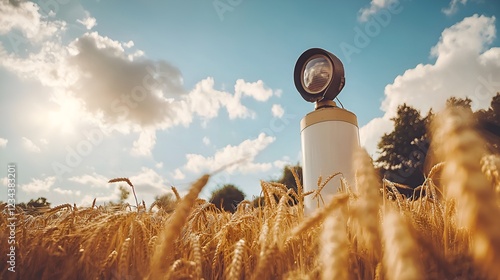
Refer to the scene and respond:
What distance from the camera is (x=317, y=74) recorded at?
511 cm

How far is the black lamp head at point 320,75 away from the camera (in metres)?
5.00

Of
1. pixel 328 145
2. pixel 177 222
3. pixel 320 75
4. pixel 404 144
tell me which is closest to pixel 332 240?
pixel 177 222

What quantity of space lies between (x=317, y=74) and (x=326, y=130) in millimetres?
1197

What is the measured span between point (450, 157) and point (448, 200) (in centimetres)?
103

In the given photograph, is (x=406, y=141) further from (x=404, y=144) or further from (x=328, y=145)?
(x=328, y=145)

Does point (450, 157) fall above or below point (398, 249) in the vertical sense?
above

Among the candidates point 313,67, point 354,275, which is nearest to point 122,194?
point 313,67

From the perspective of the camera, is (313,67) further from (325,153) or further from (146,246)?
(146,246)

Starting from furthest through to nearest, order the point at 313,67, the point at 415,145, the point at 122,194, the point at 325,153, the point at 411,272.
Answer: the point at 415,145, the point at 122,194, the point at 313,67, the point at 325,153, the point at 411,272

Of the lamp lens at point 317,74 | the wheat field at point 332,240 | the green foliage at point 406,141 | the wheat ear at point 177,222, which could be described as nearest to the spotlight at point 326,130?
the lamp lens at point 317,74

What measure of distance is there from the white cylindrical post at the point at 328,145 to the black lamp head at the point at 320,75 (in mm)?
466

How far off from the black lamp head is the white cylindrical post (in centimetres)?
47

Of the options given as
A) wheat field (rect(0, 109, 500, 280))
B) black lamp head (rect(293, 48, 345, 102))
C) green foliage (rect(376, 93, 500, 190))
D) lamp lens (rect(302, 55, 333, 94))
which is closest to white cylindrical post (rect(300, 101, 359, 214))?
black lamp head (rect(293, 48, 345, 102))

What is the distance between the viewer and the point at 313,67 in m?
5.17
